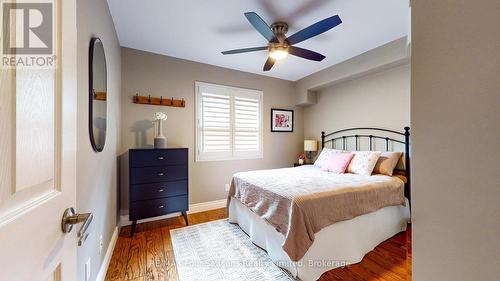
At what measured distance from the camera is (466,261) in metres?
0.48

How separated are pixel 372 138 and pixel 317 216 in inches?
87.7

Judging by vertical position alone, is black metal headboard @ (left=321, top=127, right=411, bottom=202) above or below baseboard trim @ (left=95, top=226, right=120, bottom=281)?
above

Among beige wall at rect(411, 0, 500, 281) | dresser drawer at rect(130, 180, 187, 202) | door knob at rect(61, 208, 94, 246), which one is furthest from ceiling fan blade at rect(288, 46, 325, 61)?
door knob at rect(61, 208, 94, 246)

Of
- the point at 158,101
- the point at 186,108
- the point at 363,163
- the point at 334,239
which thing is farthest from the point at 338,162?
the point at 158,101

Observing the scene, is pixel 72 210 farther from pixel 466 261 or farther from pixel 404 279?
pixel 404 279

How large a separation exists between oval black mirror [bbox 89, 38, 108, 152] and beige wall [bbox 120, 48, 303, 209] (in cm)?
122

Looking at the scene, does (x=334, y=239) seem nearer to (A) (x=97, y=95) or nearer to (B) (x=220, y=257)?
(B) (x=220, y=257)

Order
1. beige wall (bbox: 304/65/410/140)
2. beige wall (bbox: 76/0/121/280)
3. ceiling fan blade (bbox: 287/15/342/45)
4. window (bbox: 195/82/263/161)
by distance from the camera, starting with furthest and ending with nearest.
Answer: window (bbox: 195/82/263/161) < beige wall (bbox: 304/65/410/140) < ceiling fan blade (bbox: 287/15/342/45) < beige wall (bbox: 76/0/121/280)

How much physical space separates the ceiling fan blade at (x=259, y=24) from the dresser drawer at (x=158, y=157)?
180 cm

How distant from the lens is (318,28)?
190 centimetres

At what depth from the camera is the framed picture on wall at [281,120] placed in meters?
4.14

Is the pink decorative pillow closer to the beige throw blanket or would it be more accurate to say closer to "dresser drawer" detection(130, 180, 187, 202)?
the beige throw blanket

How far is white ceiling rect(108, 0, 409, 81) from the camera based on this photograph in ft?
6.47

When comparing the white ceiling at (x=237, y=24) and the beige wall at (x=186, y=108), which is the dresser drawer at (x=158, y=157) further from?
the white ceiling at (x=237, y=24)
